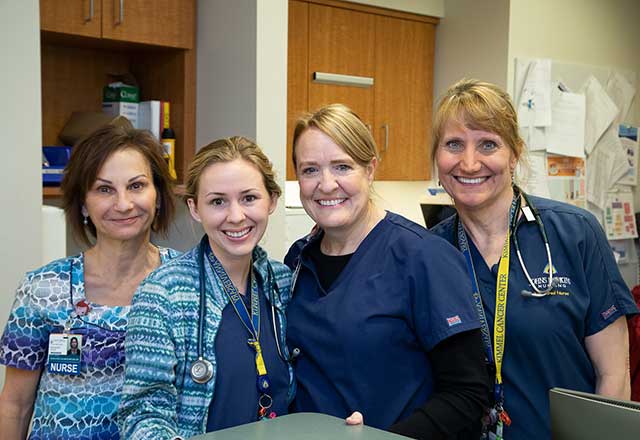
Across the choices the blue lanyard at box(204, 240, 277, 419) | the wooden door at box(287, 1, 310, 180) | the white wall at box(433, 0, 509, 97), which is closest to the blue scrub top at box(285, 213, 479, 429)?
the blue lanyard at box(204, 240, 277, 419)

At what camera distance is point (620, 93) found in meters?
4.47

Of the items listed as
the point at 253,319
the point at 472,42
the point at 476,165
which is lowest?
the point at 253,319

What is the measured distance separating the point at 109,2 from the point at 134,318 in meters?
1.79

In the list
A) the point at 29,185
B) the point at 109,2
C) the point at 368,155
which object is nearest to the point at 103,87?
the point at 109,2

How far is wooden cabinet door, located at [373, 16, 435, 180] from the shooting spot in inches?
161

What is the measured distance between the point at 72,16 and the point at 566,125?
2.82 meters

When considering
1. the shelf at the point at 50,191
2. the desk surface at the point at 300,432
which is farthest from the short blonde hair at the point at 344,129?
the shelf at the point at 50,191

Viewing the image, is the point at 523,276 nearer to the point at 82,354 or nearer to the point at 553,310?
the point at 553,310

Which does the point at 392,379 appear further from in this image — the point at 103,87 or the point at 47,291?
the point at 103,87

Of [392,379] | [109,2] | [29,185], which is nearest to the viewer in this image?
[392,379]

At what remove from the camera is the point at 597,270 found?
1595 mm

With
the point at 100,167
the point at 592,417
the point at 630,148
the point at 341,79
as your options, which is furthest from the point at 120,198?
the point at 630,148

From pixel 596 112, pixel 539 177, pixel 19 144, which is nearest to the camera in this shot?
pixel 19 144

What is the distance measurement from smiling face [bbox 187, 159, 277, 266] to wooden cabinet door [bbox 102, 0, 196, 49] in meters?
1.53
